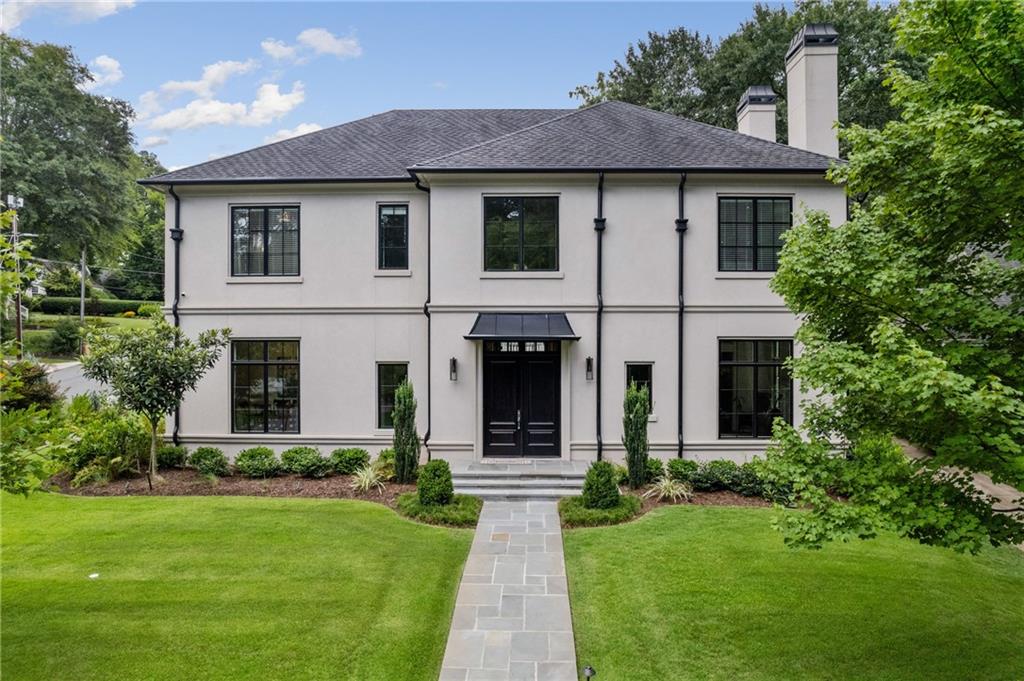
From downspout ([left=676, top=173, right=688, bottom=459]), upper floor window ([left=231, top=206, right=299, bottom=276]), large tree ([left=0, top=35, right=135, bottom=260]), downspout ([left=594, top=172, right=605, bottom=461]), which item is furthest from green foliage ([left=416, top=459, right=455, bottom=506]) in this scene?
large tree ([left=0, top=35, right=135, bottom=260])

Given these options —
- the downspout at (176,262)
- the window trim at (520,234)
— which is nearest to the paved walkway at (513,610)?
the window trim at (520,234)

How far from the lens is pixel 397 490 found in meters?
11.6

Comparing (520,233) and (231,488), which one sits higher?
(520,233)

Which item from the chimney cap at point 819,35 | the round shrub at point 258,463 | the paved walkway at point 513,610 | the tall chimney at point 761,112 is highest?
the chimney cap at point 819,35

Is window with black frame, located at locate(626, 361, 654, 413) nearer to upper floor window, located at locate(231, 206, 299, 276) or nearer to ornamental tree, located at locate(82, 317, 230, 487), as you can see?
upper floor window, located at locate(231, 206, 299, 276)

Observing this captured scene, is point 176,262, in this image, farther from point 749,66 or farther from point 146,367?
point 749,66

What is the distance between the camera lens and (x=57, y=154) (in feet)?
104

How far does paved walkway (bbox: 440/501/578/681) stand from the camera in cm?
583

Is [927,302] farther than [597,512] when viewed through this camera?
No

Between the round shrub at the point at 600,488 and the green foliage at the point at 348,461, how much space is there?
5.46 meters

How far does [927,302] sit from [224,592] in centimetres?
877

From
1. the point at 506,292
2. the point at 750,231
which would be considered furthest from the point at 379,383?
the point at 750,231

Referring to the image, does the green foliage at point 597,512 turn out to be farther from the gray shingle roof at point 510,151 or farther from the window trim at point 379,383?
the gray shingle roof at point 510,151

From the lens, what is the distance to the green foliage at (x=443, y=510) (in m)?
9.96
